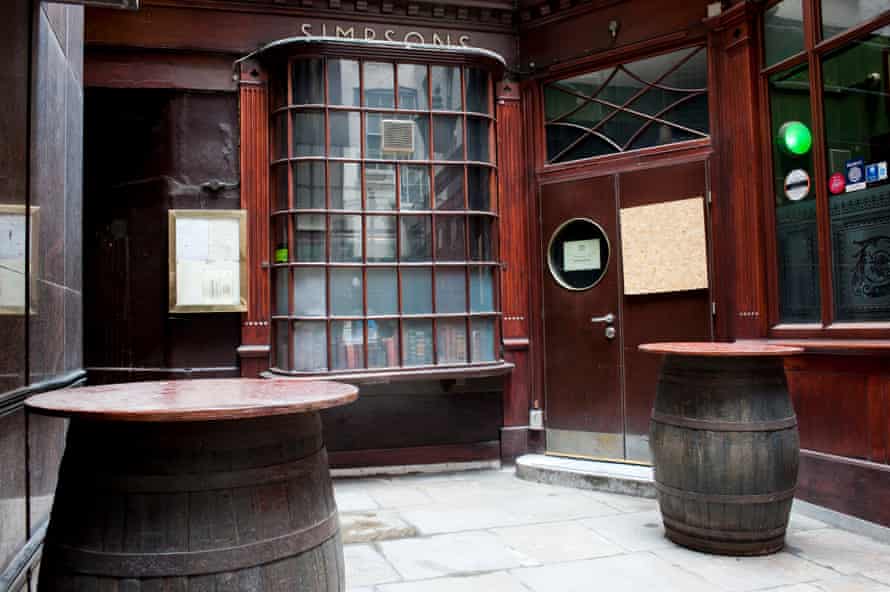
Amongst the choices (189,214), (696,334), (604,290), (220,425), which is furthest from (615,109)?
(220,425)

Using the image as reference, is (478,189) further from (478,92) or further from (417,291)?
(417,291)

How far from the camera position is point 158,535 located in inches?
66.8

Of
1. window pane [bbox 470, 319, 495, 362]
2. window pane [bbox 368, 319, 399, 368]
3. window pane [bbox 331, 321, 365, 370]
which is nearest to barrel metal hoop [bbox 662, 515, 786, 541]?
window pane [bbox 470, 319, 495, 362]

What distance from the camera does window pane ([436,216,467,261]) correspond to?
5.33 meters

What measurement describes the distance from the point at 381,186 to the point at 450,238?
66 cm

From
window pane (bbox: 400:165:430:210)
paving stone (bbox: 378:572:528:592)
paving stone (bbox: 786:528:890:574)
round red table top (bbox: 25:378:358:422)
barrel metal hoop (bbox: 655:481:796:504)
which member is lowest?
paving stone (bbox: 786:528:890:574)

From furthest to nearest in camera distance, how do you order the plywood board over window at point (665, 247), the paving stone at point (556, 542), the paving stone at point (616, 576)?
the plywood board over window at point (665, 247) → the paving stone at point (556, 542) → the paving stone at point (616, 576)

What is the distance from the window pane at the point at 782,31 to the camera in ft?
14.6

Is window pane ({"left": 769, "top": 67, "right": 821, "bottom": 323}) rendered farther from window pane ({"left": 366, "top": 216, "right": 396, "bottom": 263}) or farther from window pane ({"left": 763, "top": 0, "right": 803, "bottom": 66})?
window pane ({"left": 366, "top": 216, "right": 396, "bottom": 263})

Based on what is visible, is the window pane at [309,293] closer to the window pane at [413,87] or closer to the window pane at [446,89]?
the window pane at [413,87]

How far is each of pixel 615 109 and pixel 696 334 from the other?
186 cm

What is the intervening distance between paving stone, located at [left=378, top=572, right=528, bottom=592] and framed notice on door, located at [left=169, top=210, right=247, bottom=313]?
265 centimetres

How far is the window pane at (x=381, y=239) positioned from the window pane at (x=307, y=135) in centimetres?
65

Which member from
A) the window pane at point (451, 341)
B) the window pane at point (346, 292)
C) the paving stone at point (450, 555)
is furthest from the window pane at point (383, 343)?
the paving stone at point (450, 555)
